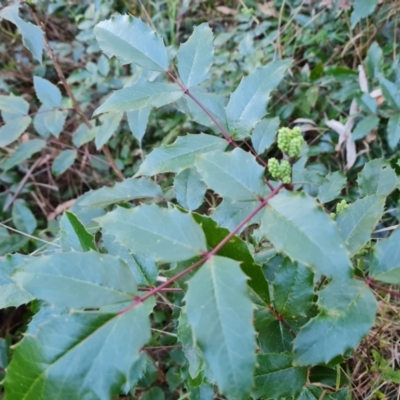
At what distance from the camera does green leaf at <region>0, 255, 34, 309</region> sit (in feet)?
2.50

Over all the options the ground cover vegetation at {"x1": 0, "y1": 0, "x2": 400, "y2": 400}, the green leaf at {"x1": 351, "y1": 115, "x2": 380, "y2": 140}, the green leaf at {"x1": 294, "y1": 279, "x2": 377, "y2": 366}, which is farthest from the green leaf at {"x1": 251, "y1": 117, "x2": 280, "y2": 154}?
the green leaf at {"x1": 351, "y1": 115, "x2": 380, "y2": 140}

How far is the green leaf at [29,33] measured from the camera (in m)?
1.15

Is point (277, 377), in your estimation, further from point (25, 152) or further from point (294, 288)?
point (25, 152)

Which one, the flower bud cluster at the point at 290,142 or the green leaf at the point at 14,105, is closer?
the flower bud cluster at the point at 290,142

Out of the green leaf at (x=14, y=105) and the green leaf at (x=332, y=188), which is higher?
the green leaf at (x=14, y=105)

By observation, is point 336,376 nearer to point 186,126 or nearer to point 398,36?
point 186,126

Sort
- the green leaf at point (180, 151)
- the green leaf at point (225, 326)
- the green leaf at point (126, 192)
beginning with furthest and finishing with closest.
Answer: the green leaf at point (126, 192), the green leaf at point (180, 151), the green leaf at point (225, 326)

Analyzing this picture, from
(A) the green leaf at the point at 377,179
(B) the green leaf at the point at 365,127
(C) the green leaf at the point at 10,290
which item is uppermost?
(A) the green leaf at the point at 377,179

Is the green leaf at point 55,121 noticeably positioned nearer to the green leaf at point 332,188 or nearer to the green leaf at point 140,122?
the green leaf at point 140,122

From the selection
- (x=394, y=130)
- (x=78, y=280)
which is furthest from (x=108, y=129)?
(x=394, y=130)

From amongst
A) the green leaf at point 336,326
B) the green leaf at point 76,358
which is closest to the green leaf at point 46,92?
the green leaf at point 76,358

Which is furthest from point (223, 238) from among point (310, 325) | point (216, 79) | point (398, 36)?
point (398, 36)

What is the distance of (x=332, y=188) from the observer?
Result: 1.03 meters

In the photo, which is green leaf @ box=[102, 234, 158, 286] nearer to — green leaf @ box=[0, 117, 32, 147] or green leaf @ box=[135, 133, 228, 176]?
green leaf @ box=[135, 133, 228, 176]
